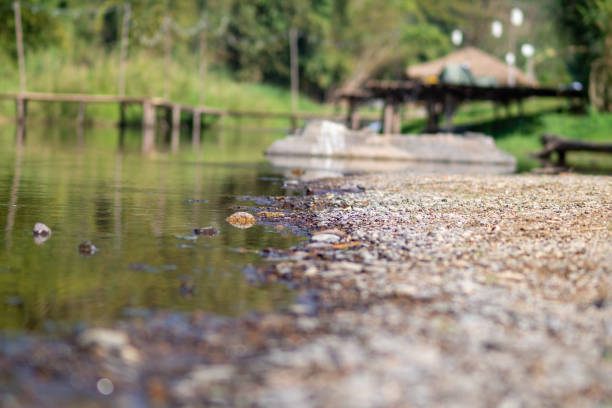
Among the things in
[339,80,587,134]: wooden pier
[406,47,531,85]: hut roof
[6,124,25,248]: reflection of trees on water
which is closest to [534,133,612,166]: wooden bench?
[339,80,587,134]: wooden pier

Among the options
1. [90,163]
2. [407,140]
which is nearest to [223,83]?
[407,140]

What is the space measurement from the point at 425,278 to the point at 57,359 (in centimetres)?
238

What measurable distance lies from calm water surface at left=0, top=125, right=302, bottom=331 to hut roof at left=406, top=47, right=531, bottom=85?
29.4m

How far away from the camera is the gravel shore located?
2.97 m

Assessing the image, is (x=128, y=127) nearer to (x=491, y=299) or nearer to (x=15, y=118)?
(x=15, y=118)

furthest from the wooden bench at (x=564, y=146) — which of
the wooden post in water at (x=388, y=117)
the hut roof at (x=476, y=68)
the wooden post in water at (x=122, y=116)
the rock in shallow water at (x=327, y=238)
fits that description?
the wooden post in water at (x=122, y=116)

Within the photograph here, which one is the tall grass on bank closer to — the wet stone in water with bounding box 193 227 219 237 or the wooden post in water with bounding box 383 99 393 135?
the wooden post in water with bounding box 383 99 393 135

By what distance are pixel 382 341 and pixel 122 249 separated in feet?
9.43

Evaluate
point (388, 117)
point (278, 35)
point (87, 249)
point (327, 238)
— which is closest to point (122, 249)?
point (87, 249)

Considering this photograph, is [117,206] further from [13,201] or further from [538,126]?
[538,126]

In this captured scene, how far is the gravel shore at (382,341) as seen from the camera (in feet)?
9.76

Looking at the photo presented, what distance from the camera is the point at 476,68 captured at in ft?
131

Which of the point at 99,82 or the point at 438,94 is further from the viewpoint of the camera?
the point at 99,82

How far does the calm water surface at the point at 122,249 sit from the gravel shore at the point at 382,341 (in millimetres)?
295
